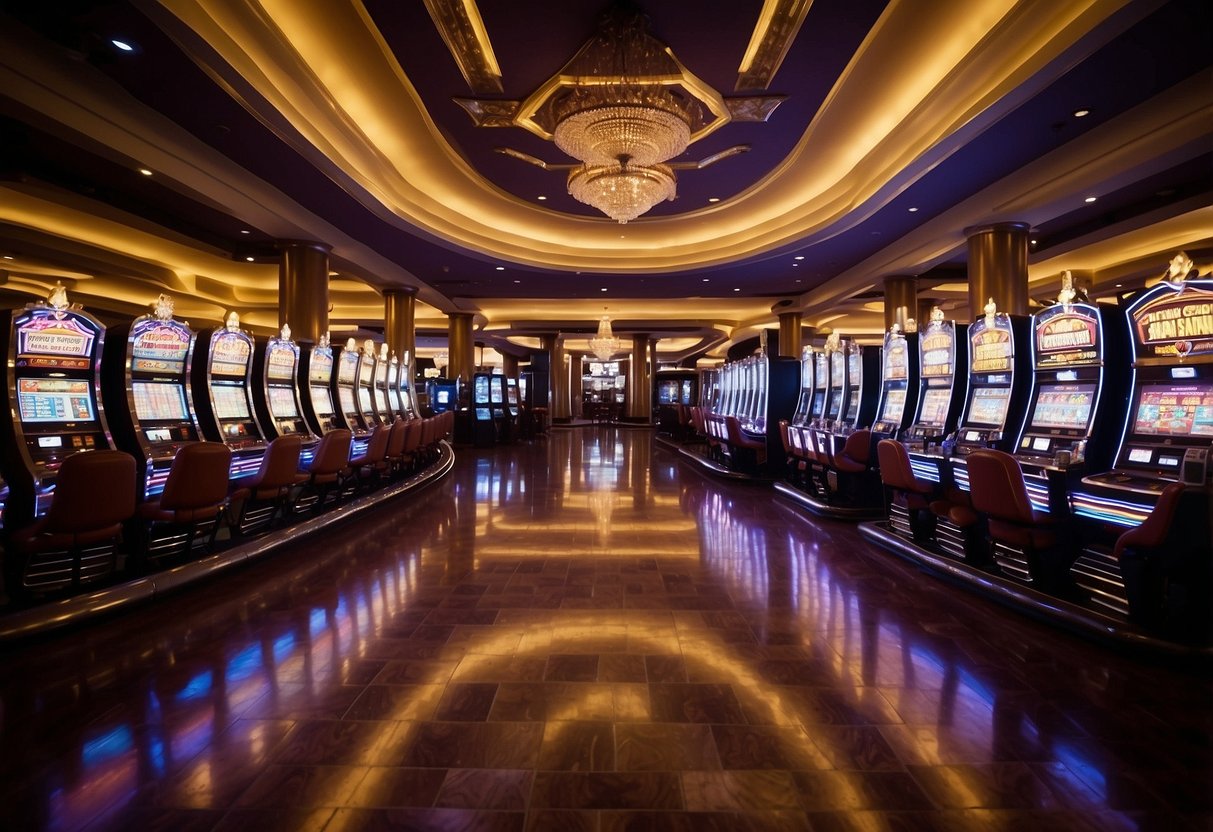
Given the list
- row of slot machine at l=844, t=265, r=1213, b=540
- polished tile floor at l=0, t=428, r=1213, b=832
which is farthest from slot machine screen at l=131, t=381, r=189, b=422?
row of slot machine at l=844, t=265, r=1213, b=540

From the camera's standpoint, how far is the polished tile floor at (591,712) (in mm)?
1543

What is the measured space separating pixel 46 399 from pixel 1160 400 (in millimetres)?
5837

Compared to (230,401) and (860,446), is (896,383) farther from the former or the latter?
(230,401)

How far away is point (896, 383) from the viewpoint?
5.69 metres

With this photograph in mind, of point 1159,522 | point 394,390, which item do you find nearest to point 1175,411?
point 1159,522

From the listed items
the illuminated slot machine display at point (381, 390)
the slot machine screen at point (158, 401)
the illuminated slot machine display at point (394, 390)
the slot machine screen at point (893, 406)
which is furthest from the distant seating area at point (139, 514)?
the slot machine screen at point (893, 406)

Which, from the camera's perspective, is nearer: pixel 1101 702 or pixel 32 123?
Result: pixel 1101 702

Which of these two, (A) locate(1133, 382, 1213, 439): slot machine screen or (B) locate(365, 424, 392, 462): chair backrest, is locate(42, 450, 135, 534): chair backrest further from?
(A) locate(1133, 382, 1213, 439): slot machine screen

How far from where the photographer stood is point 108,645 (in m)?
2.50

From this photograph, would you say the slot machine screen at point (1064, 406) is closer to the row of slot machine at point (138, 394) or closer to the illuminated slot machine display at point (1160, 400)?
the illuminated slot machine display at point (1160, 400)

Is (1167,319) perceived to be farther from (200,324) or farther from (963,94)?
(200,324)

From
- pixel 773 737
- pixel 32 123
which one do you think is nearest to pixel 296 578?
pixel 773 737

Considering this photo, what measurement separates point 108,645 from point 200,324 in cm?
1397

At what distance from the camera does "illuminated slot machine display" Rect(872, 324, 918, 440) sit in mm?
5383
